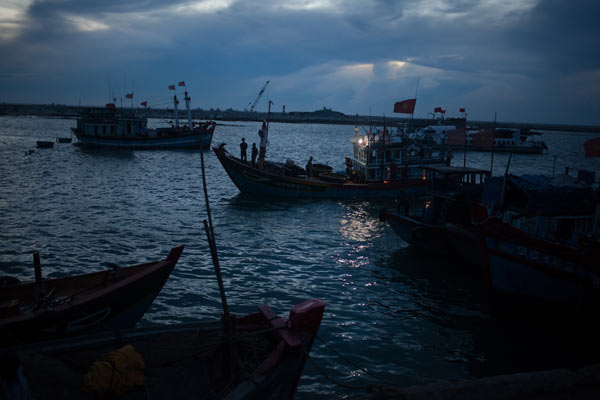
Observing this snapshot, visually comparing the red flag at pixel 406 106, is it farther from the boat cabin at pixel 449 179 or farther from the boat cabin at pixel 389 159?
the boat cabin at pixel 449 179

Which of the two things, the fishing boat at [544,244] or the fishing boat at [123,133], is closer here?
the fishing boat at [544,244]

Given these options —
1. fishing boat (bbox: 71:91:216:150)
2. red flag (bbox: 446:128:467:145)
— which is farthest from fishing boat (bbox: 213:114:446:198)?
fishing boat (bbox: 71:91:216:150)

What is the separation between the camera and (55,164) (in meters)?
35.1

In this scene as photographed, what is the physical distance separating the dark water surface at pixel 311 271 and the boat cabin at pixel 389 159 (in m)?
2.41

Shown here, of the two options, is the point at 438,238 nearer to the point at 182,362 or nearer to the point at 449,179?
the point at 449,179

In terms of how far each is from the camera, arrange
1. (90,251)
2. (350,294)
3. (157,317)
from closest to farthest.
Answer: (157,317) → (350,294) → (90,251)

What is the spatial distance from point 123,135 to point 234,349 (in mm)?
49301

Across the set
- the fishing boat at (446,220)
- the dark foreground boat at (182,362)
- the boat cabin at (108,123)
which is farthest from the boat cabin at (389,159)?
the boat cabin at (108,123)

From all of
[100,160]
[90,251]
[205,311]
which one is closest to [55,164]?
[100,160]

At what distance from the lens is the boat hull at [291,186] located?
23.2 meters

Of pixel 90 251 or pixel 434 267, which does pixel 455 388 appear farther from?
pixel 90 251

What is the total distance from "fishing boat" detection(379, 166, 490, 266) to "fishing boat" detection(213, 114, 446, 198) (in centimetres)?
836

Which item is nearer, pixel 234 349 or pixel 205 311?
pixel 234 349

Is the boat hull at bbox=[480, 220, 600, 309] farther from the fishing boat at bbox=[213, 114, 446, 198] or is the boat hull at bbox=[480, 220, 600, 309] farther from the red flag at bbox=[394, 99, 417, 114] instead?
the fishing boat at bbox=[213, 114, 446, 198]
